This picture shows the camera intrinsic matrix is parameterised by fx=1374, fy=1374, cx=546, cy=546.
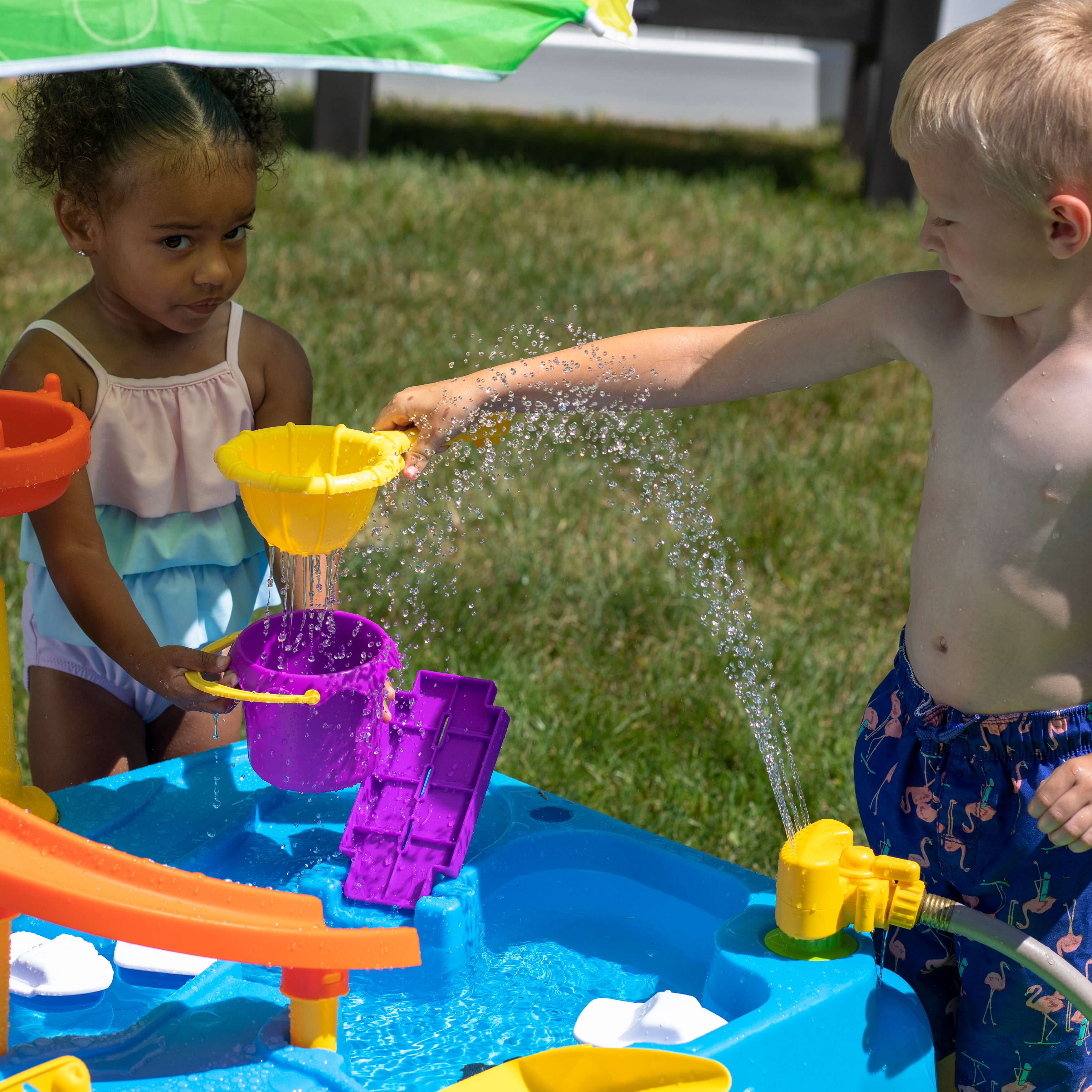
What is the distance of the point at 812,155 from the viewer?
7.54 meters

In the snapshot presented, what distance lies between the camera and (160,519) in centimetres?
192

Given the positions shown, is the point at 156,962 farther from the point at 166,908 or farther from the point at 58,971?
the point at 166,908

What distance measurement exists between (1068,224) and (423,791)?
3.20 feet

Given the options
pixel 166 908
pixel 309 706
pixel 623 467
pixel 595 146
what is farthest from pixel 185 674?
pixel 595 146

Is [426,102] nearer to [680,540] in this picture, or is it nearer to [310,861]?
[680,540]

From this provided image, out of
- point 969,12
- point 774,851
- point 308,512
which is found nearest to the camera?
point 308,512

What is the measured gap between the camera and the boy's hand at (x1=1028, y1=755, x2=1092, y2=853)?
4.59ft

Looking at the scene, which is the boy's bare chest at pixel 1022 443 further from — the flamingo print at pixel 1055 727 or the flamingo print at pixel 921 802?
the flamingo print at pixel 921 802

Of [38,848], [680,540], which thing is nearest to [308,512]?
[38,848]

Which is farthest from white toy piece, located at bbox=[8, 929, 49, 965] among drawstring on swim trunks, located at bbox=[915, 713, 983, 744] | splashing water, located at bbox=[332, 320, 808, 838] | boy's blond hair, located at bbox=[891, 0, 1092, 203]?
boy's blond hair, located at bbox=[891, 0, 1092, 203]

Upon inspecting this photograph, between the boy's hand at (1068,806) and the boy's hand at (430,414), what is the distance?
77 cm

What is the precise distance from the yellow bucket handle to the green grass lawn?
0.90m

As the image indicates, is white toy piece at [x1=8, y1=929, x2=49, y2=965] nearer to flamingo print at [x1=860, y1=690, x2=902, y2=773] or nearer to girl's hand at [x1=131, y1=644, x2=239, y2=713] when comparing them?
girl's hand at [x1=131, y1=644, x2=239, y2=713]

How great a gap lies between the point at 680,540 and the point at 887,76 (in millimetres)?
3554
